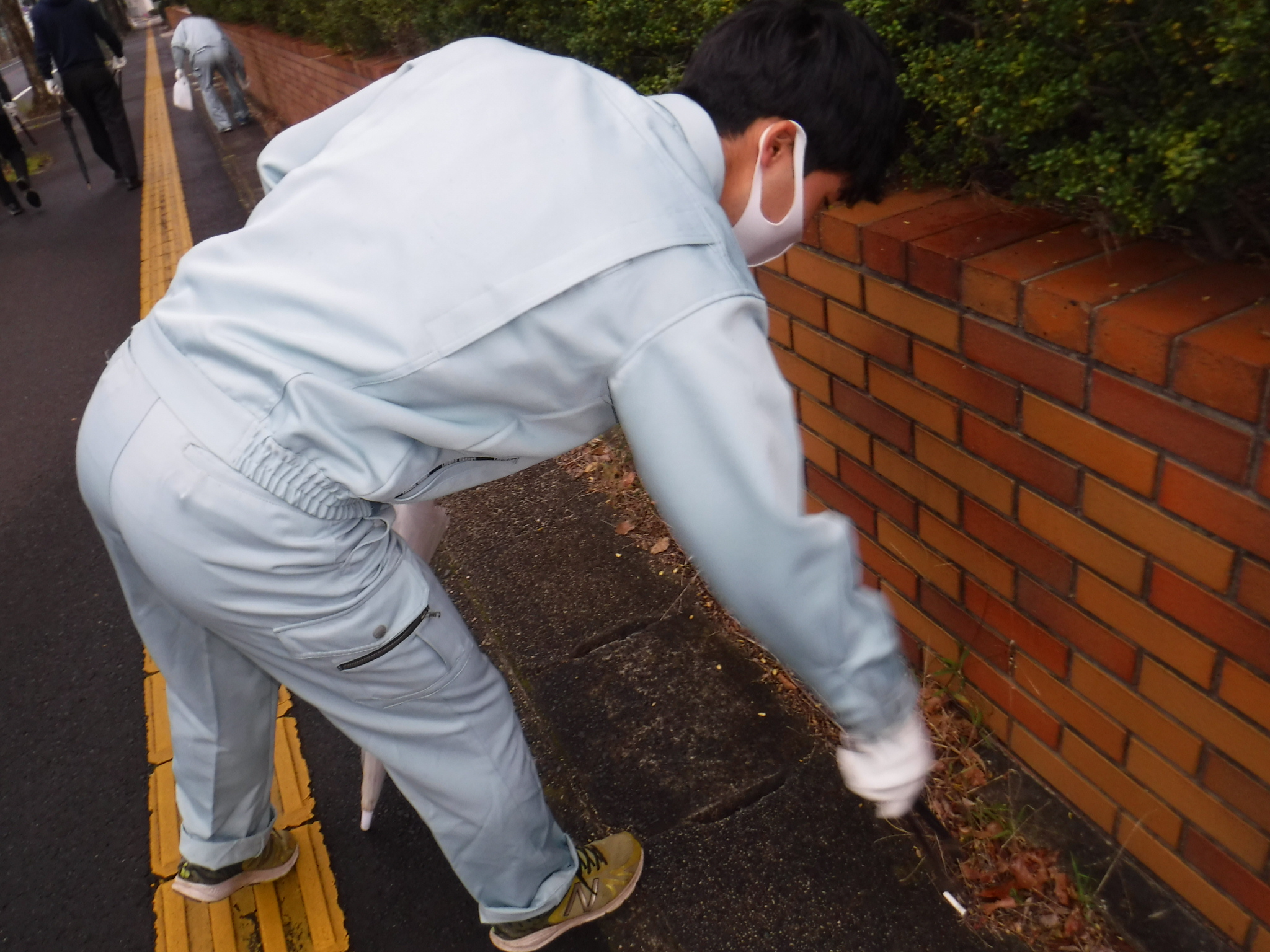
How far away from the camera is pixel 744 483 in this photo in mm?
1126

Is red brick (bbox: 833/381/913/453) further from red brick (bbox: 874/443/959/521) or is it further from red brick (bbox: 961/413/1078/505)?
red brick (bbox: 961/413/1078/505)

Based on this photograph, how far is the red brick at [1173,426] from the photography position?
1.32 metres

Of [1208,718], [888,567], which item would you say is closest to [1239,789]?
[1208,718]

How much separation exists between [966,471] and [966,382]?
0.19m

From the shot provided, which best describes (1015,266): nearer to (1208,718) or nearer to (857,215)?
(857,215)

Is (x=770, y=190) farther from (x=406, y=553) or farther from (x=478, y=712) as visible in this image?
(x=478, y=712)

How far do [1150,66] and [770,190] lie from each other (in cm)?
53

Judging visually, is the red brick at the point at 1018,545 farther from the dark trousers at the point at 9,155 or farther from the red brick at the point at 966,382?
the dark trousers at the point at 9,155

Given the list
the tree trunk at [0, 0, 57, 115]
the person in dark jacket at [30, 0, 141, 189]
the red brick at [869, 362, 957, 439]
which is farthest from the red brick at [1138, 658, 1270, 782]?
the tree trunk at [0, 0, 57, 115]

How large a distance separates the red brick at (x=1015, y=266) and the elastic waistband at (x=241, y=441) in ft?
3.48

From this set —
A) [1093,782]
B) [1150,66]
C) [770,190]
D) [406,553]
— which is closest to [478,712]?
[406,553]

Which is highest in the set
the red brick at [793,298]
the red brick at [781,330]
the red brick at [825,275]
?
the red brick at [825,275]

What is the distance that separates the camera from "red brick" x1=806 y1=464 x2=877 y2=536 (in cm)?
234

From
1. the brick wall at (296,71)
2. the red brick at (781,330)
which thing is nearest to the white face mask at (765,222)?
the red brick at (781,330)
